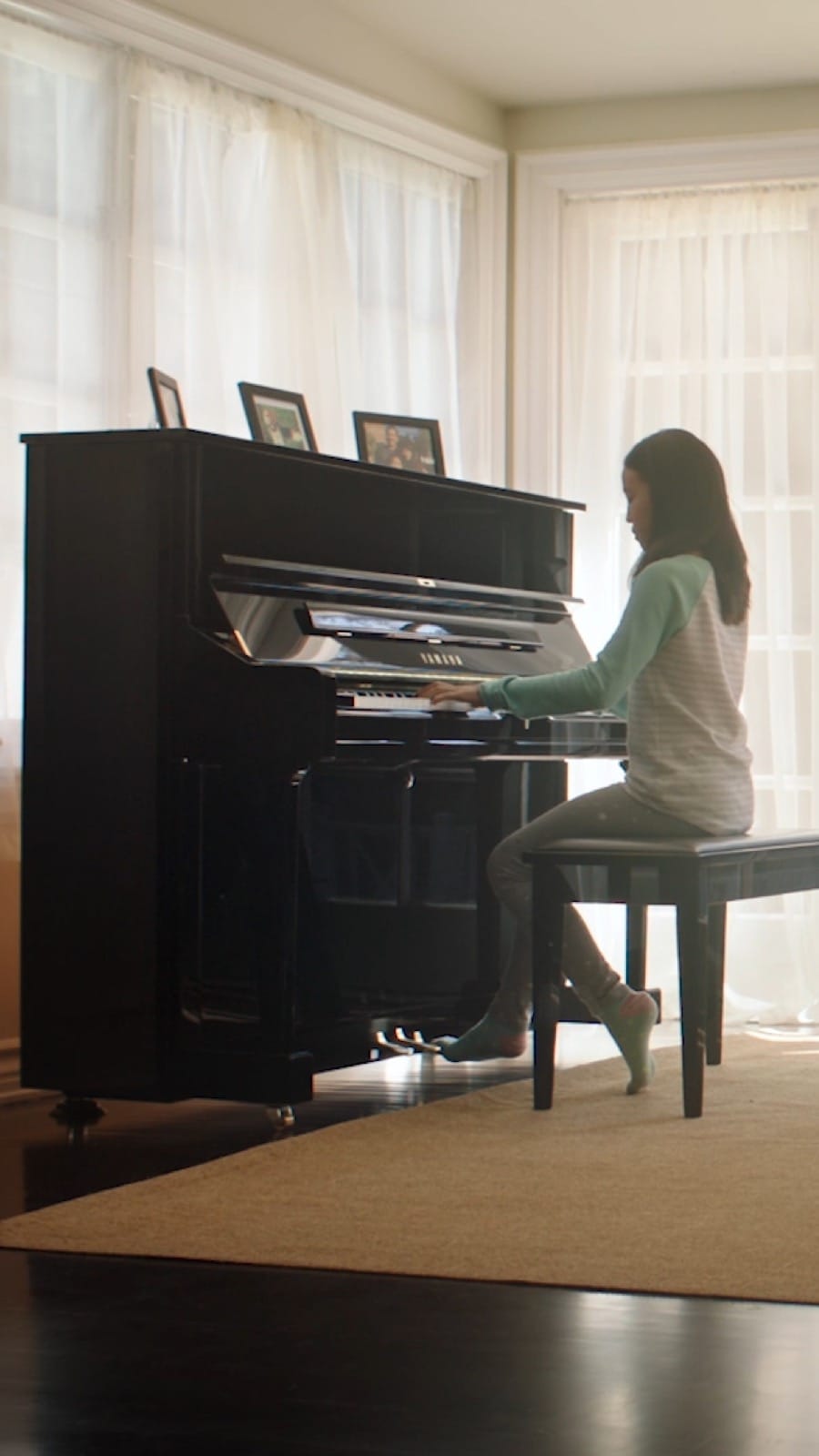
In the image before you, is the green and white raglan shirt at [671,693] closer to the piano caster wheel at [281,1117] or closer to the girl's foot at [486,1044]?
the girl's foot at [486,1044]

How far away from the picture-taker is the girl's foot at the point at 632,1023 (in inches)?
159

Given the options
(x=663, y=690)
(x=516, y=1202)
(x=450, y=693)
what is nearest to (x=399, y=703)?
(x=450, y=693)

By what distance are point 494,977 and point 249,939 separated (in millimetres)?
1049

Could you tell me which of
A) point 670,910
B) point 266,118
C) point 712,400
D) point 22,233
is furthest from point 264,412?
point 670,910

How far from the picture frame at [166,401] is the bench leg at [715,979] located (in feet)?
4.76

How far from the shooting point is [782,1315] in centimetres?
250

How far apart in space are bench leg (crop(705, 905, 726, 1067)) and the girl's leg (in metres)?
0.32

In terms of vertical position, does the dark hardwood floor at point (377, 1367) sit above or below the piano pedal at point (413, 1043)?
below

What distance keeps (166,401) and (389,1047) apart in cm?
132

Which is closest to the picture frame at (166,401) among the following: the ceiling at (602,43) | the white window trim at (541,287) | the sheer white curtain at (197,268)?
the sheer white curtain at (197,268)

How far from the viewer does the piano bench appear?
3791 mm

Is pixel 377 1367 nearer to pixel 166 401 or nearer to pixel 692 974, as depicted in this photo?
pixel 692 974

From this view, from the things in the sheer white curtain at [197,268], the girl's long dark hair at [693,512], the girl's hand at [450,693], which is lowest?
the girl's hand at [450,693]

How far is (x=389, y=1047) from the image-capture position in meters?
4.21
